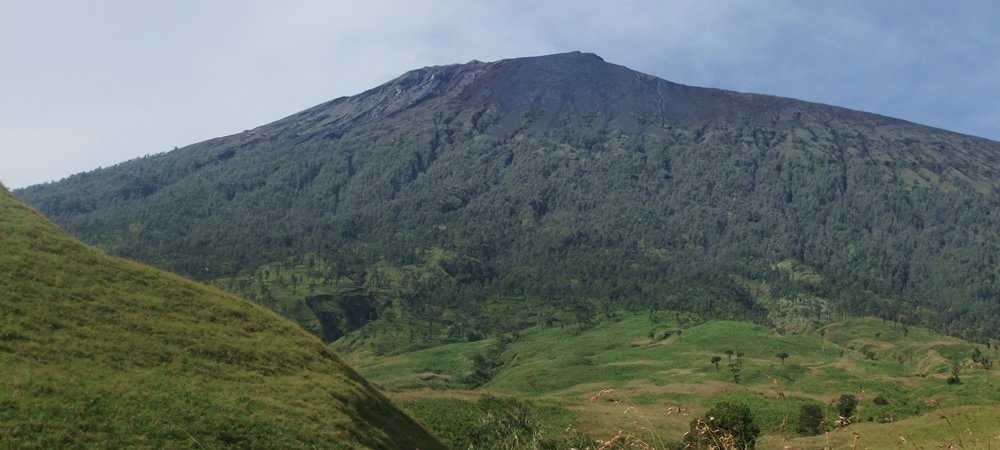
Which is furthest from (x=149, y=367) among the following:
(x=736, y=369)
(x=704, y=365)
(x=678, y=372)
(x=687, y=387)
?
(x=704, y=365)

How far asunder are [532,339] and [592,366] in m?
36.2

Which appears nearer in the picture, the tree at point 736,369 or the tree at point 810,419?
the tree at point 810,419

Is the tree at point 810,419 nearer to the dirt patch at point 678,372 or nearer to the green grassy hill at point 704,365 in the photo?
the green grassy hill at point 704,365

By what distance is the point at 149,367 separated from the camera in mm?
24688

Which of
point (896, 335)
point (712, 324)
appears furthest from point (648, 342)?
point (896, 335)

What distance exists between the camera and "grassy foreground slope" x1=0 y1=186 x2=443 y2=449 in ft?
66.6

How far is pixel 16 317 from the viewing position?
23875mm

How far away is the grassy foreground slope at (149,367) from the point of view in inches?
800

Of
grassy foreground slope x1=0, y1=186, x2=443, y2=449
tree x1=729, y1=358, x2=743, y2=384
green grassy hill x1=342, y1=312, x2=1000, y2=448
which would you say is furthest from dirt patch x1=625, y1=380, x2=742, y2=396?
grassy foreground slope x1=0, y1=186, x2=443, y2=449

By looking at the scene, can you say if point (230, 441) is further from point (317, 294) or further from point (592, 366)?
point (317, 294)

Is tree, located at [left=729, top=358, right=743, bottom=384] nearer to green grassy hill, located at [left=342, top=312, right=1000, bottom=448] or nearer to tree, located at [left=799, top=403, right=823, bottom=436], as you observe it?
green grassy hill, located at [left=342, top=312, right=1000, bottom=448]

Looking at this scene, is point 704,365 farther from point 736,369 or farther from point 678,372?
point 736,369

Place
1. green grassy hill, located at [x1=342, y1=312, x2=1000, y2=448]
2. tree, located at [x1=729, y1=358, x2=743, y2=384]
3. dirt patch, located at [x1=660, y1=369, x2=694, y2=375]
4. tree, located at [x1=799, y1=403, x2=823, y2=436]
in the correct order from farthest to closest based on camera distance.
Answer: dirt patch, located at [x1=660, y1=369, x2=694, y2=375], tree, located at [x1=729, y1=358, x2=743, y2=384], green grassy hill, located at [x1=342, y1=312, x2=1000, y2=448], tree, located at [x1=799, y1=403, x2=823, y2=436]

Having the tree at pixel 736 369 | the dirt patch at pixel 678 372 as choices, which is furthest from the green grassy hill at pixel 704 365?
the tree at pixel 736 369
